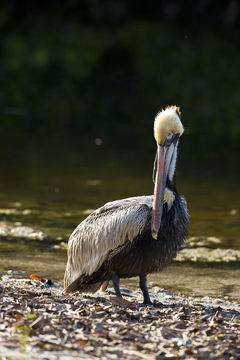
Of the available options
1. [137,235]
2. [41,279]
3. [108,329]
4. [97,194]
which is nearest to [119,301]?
[137,235]

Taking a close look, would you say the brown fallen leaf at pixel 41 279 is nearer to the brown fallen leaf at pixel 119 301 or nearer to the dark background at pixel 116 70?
the brown fallen leaf at pixel 119 301

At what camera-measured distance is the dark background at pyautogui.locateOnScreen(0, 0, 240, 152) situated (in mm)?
16408

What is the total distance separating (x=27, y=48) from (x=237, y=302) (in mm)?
19644

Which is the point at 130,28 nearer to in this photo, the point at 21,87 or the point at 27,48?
the point at 27,48

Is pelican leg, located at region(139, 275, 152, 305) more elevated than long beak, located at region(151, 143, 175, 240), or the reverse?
long beak, located at region(151, 143, 175, 240)

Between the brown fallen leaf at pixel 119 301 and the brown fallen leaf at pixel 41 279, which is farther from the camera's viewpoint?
the brown fallen leaf at pixel 41 279

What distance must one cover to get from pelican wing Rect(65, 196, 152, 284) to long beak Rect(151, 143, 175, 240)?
12cm

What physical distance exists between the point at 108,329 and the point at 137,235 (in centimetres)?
110

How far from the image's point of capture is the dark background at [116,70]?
16.4 m

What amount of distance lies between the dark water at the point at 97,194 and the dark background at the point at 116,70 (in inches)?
46.7

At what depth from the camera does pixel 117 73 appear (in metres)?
23.3

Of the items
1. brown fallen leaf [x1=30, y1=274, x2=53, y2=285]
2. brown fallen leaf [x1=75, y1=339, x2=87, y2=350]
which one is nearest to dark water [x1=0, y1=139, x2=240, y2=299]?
brown fallen leaf [x1=30, y1=274, x2=53, y2=285]

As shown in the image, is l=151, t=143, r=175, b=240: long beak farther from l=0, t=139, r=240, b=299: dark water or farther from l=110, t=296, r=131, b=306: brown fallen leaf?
l=0, t=139, r=240, b=299: dark water

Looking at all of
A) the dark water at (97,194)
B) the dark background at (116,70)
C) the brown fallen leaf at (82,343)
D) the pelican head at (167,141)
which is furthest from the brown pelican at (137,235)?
the dark background at (116,70)
